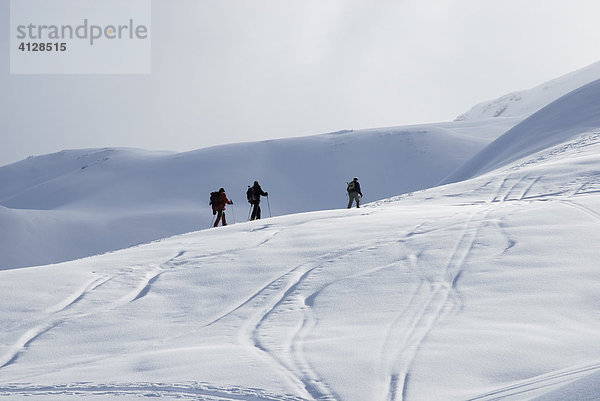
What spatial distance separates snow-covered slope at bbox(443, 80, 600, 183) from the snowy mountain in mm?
A: 20552

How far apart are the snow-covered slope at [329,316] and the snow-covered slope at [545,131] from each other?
2091cm

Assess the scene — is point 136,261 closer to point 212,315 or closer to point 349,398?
point 212,315

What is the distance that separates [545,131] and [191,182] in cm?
2939

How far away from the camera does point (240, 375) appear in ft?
20.4

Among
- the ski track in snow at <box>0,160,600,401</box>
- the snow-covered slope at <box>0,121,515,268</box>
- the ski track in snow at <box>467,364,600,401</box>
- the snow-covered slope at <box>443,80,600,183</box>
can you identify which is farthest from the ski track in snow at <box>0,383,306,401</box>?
the snow-covered slope at <box>0,121,515,268</box>

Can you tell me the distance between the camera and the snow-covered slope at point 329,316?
6008mm

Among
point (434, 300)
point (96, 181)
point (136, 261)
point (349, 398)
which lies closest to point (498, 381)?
point (349, 398)

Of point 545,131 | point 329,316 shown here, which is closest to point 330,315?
point 329,316

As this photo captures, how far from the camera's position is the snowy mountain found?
19.7ft

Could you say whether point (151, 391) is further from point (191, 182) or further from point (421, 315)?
point (191, 182)

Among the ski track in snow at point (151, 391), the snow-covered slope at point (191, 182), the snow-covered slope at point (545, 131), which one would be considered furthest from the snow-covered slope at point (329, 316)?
the snow-covered slope at point (191, 182)

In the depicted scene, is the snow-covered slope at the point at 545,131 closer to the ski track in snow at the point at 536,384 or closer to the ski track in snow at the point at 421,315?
the ski track in snow at the point at 421,315

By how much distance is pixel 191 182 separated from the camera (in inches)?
2201

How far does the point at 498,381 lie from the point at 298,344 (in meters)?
2.20
